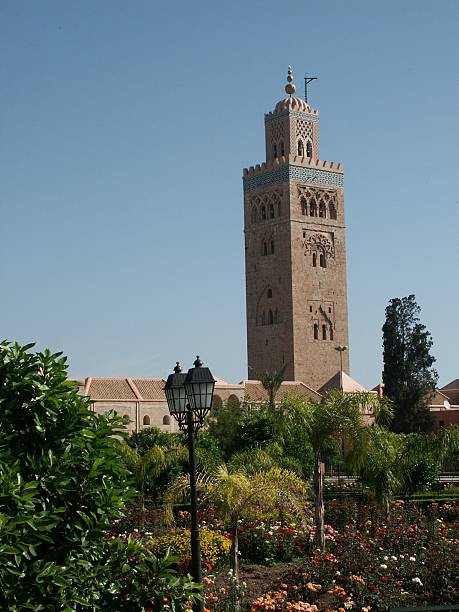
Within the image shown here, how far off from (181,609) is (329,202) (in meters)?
53.5

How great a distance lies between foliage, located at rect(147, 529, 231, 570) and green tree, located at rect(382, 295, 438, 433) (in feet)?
104

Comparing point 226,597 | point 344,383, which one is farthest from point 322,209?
point 226,597

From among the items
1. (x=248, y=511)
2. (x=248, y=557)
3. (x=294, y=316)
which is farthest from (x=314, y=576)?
(x=294, y=316)

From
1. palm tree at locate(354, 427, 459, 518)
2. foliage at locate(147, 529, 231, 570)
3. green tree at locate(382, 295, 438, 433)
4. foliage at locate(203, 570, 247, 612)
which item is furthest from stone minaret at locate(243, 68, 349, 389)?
foliage at locate(203, 570, 247, 612)

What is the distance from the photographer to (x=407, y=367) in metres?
46.6

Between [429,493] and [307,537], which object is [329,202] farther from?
[307,537]

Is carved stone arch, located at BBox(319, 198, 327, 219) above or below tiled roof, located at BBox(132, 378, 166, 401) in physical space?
above

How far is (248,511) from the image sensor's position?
43.9 feet

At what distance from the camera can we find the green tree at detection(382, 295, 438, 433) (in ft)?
152

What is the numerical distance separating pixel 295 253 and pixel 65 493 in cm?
5064

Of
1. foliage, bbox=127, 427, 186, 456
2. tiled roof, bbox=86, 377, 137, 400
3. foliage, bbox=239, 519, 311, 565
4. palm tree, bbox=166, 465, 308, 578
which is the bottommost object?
foliage, bbox=239, 519, 311, 565

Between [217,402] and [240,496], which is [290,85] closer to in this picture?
[217,402]

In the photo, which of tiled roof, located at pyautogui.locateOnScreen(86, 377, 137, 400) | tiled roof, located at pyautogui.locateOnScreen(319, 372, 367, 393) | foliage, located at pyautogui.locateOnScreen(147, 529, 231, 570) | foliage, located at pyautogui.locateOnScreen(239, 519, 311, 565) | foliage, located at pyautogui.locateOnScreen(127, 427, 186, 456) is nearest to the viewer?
foliage, located at pyautogui.locateOnScreen(147, 529, 231, 570)

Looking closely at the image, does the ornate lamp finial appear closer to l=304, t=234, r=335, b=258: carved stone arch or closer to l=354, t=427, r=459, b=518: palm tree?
l=304, t=234, r=335, b=258: carved stone arch
